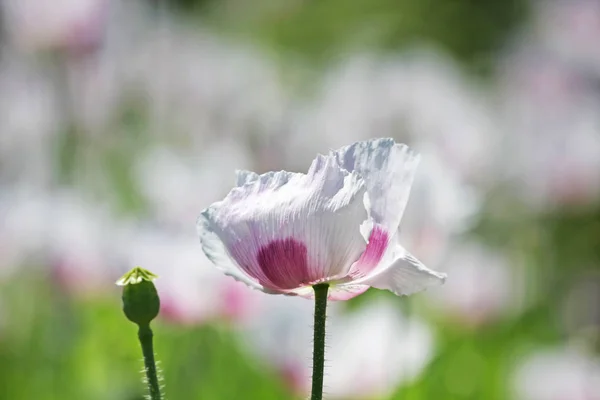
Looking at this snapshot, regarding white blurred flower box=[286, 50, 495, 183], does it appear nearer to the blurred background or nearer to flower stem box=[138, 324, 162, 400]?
the blurred background

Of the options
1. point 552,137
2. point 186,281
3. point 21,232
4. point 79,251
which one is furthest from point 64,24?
point 552,137

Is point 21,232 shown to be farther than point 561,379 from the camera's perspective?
Yes

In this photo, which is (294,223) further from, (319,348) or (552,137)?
(552,137)

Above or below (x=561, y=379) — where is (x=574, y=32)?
above

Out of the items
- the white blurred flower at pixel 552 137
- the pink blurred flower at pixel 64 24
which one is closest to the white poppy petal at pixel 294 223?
the pink blurred flower at pixel 64 24

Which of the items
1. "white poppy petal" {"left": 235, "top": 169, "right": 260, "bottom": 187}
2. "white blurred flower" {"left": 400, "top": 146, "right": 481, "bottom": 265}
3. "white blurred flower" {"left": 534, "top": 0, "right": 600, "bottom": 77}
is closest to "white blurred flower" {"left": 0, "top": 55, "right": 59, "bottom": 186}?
"white blurred flower" {"left": 400, "top": 146, "right": 481, "bottom": 265}

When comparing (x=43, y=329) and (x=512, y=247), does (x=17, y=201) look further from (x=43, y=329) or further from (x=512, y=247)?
(x=512, y=247)
